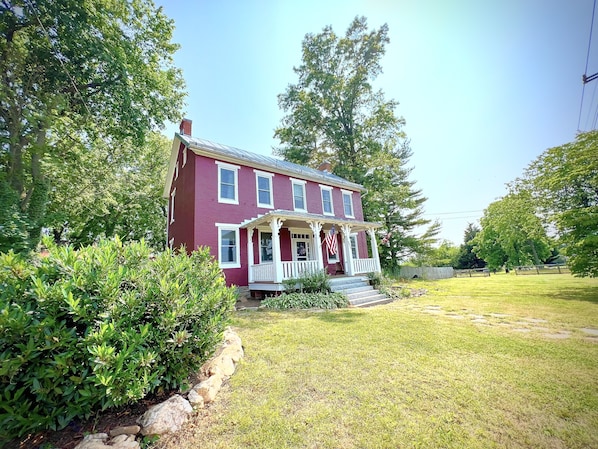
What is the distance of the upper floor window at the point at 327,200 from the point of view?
1457 cm

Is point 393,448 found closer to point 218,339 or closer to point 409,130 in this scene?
point 218,339

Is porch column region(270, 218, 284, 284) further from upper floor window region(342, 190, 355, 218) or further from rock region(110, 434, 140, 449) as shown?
upper floor window region(342, 190, 355, 218)

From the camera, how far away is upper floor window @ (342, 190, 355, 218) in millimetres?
15906

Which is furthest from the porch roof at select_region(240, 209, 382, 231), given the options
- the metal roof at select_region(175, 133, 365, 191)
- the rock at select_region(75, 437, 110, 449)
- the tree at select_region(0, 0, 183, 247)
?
the rock at select_region(75, 437, 110, 449)

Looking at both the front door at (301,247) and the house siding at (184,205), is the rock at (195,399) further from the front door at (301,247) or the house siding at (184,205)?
the front door at (301,247)

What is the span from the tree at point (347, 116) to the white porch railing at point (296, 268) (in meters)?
11.1

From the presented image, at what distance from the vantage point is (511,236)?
29281 mm

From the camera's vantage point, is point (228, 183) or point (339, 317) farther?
point (228, 183)

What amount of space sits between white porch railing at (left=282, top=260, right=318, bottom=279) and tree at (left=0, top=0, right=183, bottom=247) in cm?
893

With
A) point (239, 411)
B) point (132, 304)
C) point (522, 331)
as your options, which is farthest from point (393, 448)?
point (522, 331)

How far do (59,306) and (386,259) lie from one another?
2503cm

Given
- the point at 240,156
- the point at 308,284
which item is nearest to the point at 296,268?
the point at 308,284

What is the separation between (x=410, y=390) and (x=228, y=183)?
10109 mm

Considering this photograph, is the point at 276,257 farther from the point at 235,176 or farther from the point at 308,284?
the point at 235,176
